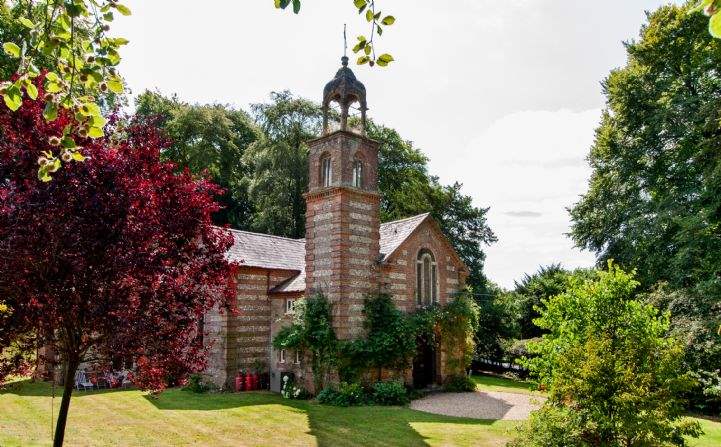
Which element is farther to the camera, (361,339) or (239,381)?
(239,381)

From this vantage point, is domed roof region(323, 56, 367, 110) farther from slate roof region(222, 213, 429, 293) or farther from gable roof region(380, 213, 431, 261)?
slate roof region(222, 213, 429, 293)

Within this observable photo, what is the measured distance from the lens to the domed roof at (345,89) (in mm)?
23422

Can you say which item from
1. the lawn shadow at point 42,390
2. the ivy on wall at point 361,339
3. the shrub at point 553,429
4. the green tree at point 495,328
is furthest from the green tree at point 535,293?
the lawn shadow at point 42,390

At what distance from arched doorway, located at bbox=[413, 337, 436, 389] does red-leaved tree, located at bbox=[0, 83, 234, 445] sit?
53.2 feet

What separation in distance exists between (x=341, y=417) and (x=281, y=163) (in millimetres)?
30171

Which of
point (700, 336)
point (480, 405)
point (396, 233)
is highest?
point (396, 233)

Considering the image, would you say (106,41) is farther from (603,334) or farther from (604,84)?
(604,84)

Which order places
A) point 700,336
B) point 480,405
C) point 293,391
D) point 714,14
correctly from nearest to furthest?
point 714,14 < point 700,336 < point 480,405 < point 293,391

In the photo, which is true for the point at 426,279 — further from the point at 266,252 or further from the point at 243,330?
the point at 243,330

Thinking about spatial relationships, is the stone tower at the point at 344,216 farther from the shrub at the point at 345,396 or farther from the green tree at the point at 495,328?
the green tree at the point at 495,328

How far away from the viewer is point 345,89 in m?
23.4

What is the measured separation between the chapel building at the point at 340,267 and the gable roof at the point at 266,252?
9 cm

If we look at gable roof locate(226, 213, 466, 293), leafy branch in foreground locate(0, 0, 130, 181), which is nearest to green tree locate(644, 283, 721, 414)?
gable roof locate(226, 213, 466, 293)

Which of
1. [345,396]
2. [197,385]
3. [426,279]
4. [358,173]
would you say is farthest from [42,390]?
[426,279]
